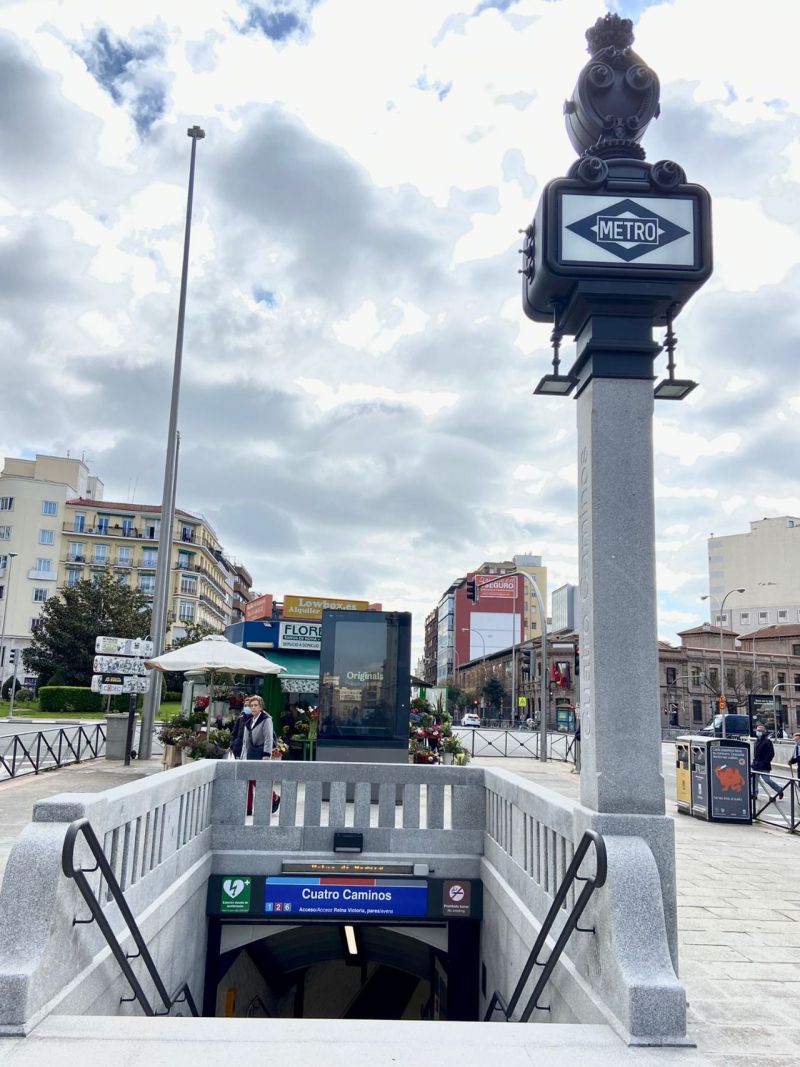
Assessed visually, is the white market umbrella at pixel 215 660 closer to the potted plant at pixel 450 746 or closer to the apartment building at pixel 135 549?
the potted plant at pixel 450 746

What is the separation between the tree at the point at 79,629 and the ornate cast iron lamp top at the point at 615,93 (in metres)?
46.1

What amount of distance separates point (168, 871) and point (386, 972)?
1166cm

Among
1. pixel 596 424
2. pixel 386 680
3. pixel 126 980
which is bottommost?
pixel 126 980

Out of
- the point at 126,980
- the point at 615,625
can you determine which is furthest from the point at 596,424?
Answer: the point at 126,980

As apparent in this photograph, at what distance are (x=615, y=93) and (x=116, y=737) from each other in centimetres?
1973

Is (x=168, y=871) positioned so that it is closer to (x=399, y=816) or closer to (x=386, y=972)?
(x=399, y=816)

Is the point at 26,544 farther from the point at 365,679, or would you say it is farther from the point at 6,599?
the point at 365,679

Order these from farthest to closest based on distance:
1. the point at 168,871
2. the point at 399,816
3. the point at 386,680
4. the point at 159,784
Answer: the point at 386,680
the point at 399,816
the point at 168,871
the point at 159,784

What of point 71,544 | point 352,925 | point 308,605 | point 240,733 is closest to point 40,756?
point 308,605

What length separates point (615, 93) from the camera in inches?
257

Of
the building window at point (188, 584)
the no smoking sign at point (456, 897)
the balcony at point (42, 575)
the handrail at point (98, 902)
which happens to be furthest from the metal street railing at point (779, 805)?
the building window at point (188, 584)

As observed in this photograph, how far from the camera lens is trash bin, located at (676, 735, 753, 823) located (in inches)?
560

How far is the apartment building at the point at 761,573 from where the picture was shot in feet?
377

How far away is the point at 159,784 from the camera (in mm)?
6754
